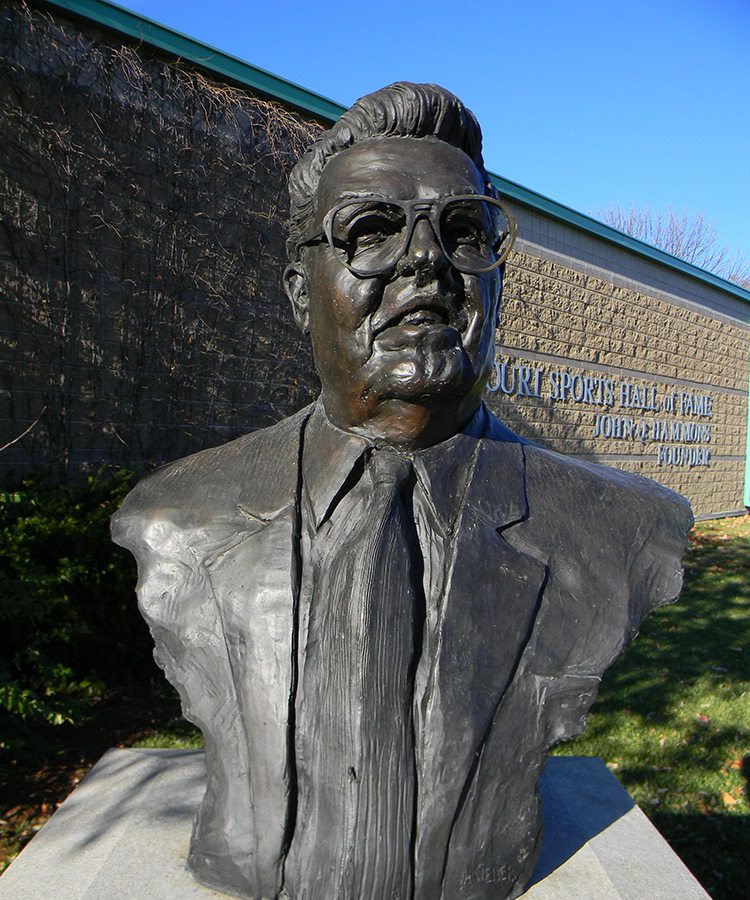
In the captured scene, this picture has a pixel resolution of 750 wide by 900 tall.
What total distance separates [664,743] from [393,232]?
12.6ft

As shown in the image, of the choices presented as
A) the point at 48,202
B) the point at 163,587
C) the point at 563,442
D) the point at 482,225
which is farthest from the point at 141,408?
the point at 563,442

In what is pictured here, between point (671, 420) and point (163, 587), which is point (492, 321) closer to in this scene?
point (163, 587)

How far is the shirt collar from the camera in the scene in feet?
6.10

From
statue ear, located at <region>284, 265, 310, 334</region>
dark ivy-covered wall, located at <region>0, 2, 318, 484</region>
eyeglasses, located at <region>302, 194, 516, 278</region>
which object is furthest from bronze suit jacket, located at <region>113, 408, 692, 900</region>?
dark ivy-covered wall, located at <region>0, 2, 318, 484</region>

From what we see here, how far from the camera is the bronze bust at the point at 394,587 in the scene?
170cm

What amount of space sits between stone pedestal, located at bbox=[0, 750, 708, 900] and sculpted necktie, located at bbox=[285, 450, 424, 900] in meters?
0.44

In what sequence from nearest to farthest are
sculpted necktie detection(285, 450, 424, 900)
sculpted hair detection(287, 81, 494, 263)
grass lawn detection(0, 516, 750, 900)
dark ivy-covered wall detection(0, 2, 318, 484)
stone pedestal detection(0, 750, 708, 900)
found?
sculpted necktie detection(285, 450, 424, 900) < sculpted hair detection(287, 81, 494, 263) < stone pedestal detection(0, 750, 708, 900) < grass lawn detection(0, 516, 750, 900) < dark ivy-covered wall detection(0, 2, 318, 484)

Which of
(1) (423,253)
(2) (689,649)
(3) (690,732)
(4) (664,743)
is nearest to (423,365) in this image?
(1) (423,253)

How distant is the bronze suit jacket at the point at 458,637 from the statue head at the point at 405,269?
0.24 metres

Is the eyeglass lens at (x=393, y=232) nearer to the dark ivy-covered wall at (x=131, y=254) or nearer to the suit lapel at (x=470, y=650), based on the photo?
the suit lapel at (x=470, y=650)

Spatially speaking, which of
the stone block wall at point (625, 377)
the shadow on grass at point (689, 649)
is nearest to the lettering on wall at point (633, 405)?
the stone block wall at point (625, 377)

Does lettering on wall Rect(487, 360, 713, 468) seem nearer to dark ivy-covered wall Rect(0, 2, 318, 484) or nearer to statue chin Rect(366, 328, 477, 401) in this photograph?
dark ivy-covered wall Rect(0, 2, 318, 484)

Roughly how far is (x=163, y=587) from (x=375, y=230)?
103 cm

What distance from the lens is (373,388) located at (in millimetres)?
1834
